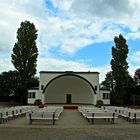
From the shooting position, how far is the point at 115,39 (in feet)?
183

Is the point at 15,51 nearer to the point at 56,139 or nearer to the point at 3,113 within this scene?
the point at 3,113

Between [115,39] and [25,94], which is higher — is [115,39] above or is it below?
above

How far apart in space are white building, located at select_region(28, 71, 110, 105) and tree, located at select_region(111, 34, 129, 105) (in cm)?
286

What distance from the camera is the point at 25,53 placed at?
5403cm

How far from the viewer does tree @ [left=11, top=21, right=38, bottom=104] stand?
2087 inches

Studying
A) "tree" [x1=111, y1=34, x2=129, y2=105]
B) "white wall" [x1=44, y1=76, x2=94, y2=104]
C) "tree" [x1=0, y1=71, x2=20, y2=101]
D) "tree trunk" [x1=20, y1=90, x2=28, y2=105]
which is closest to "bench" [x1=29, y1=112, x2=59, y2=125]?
"tree" [x1=111, y1=34, x2=129, y2=105]

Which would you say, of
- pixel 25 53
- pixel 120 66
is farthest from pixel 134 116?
pixel 25 53

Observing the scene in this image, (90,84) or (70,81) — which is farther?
(70,81)

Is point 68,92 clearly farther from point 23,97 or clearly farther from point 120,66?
point 120,66

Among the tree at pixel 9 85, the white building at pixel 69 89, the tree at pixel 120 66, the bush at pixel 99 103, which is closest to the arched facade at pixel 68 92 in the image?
the white building at pixel 69 89

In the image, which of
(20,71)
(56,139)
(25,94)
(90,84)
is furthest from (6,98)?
(56,139)

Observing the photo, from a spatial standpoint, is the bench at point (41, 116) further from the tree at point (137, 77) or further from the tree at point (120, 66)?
the tree at point (137, 77)

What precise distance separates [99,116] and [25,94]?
40.6 meters

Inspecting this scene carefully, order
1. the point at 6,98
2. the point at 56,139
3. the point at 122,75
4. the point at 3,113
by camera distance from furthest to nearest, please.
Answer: the point at 6,98, the point at 122,75, the point at 3,113, the point at 56,139
